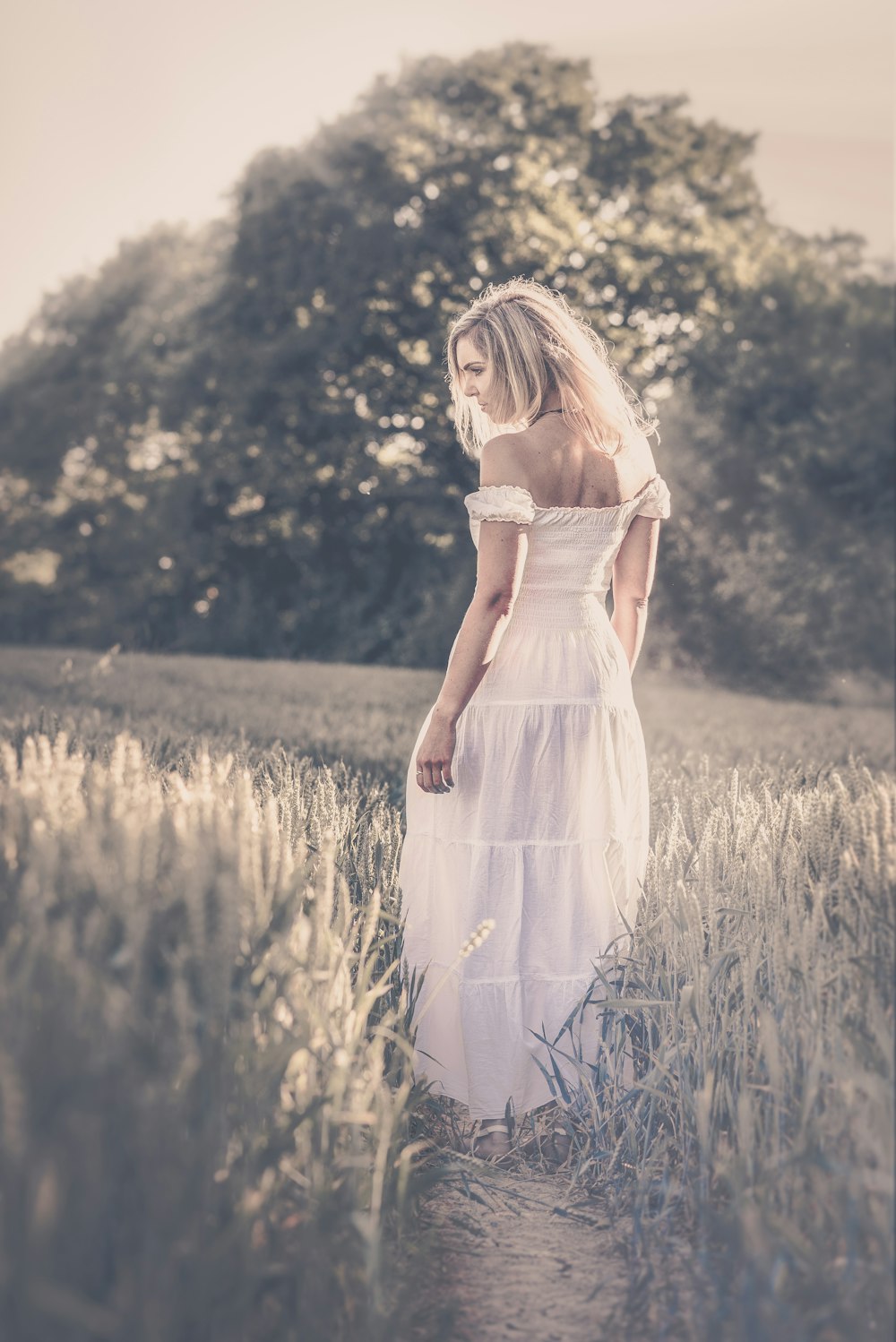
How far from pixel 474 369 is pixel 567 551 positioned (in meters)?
0.54

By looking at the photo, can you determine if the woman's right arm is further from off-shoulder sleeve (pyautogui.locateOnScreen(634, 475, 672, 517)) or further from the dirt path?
the dirt path

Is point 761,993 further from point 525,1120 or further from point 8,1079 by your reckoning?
point 8,1079

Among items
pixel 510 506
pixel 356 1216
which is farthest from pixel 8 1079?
pixel 510 506

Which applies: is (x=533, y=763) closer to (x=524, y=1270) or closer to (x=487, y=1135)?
(x=487, y=1135)

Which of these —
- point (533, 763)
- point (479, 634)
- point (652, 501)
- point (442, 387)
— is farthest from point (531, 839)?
point (442, 387)

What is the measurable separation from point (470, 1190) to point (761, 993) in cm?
83

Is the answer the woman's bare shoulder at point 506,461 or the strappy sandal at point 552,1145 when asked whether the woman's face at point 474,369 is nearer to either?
the woman's bare shoulder at point 506,461

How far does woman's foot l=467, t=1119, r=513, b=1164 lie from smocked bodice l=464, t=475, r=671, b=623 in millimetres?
1328

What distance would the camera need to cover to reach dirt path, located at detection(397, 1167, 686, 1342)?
2094 mm

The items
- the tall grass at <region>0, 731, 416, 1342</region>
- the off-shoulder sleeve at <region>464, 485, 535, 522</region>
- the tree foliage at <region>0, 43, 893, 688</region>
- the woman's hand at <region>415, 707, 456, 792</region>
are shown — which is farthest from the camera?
the tree foliage at <region>0, 43, 893, 688</region>

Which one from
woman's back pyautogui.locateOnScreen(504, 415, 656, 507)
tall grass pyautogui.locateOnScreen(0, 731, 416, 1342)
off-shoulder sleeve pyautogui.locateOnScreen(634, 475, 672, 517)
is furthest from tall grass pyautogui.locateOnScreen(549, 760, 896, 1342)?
woman's back pyautogui.locateOnScreen(504, 415, 656, 507)

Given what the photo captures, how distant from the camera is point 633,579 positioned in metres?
3.38

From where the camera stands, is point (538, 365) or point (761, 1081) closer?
point (761, 1081)

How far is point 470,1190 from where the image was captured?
2.76 metres
